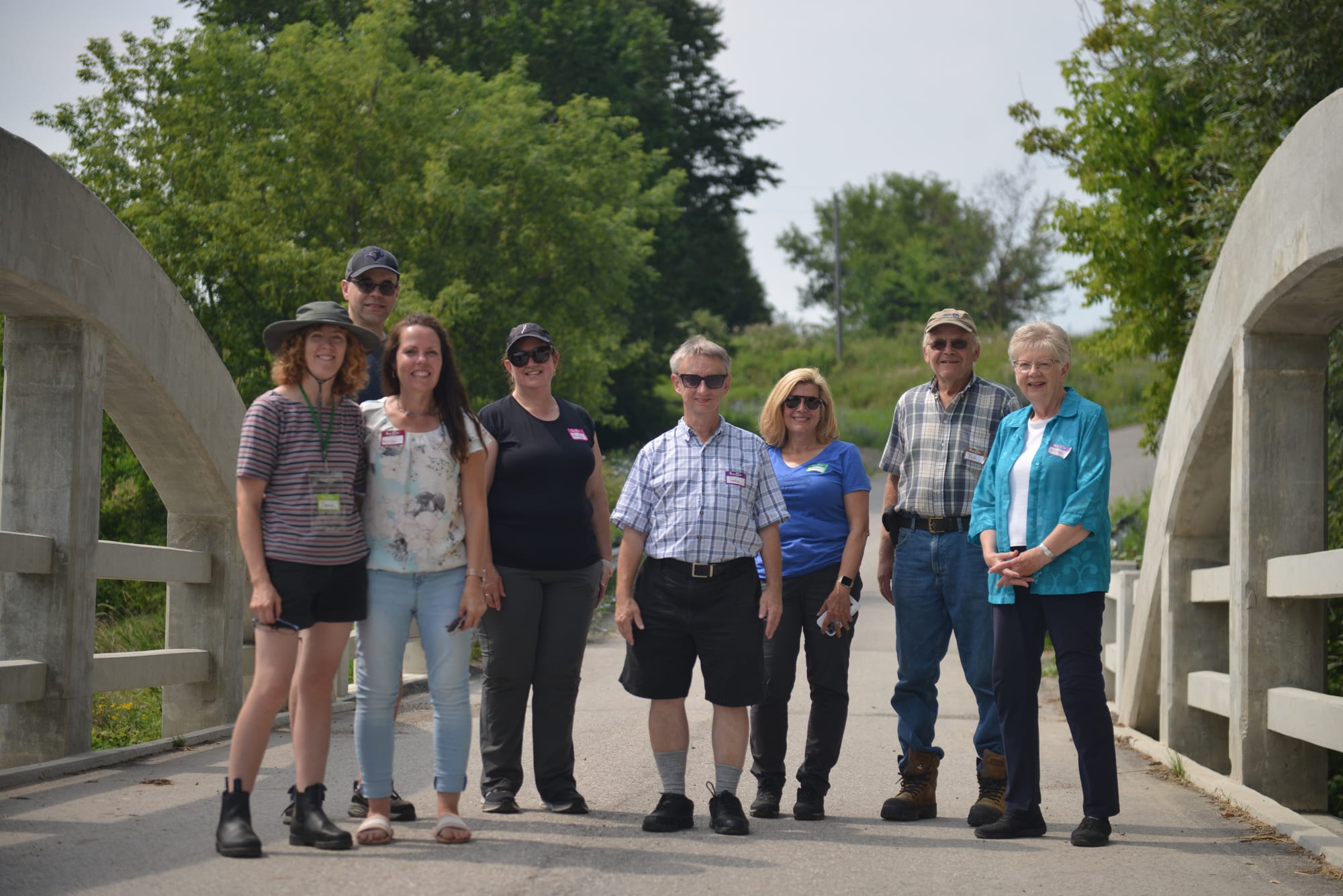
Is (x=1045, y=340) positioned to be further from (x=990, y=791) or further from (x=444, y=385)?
(x=444, y=385)

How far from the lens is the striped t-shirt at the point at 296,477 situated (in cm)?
463

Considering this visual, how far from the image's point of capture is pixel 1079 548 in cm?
524

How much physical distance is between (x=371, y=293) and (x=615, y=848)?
2410 mm

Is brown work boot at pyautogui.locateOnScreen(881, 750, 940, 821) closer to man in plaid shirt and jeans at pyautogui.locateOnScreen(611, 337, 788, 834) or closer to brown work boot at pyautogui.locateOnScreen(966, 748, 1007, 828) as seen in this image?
brown work boot at pyautogui.locateOnScreen(966, 748, 1007, 828)

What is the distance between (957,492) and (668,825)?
72.1 inches

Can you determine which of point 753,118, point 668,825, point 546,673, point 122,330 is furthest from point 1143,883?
point 753,118

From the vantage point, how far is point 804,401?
229 inches

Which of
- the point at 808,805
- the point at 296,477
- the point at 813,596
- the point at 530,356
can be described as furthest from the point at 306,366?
the point at 808,805

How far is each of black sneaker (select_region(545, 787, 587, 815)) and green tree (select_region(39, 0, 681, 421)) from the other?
13.8m

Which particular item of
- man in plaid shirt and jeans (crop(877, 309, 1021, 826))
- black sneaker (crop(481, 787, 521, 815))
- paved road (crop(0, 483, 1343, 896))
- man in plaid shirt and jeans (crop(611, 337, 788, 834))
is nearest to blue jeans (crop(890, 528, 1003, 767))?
man in plaid shirt and jeans (crop(877, 309, 1021, 826))

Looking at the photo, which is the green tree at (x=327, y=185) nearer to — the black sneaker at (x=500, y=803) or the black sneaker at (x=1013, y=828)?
the black sneaker at (x=500, y=803)

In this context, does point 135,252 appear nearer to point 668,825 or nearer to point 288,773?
point 288,773

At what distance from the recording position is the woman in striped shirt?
15.0 ft

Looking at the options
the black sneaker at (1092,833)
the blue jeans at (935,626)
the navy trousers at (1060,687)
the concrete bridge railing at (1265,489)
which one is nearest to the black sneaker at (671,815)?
the blue jeans at (935,626)
